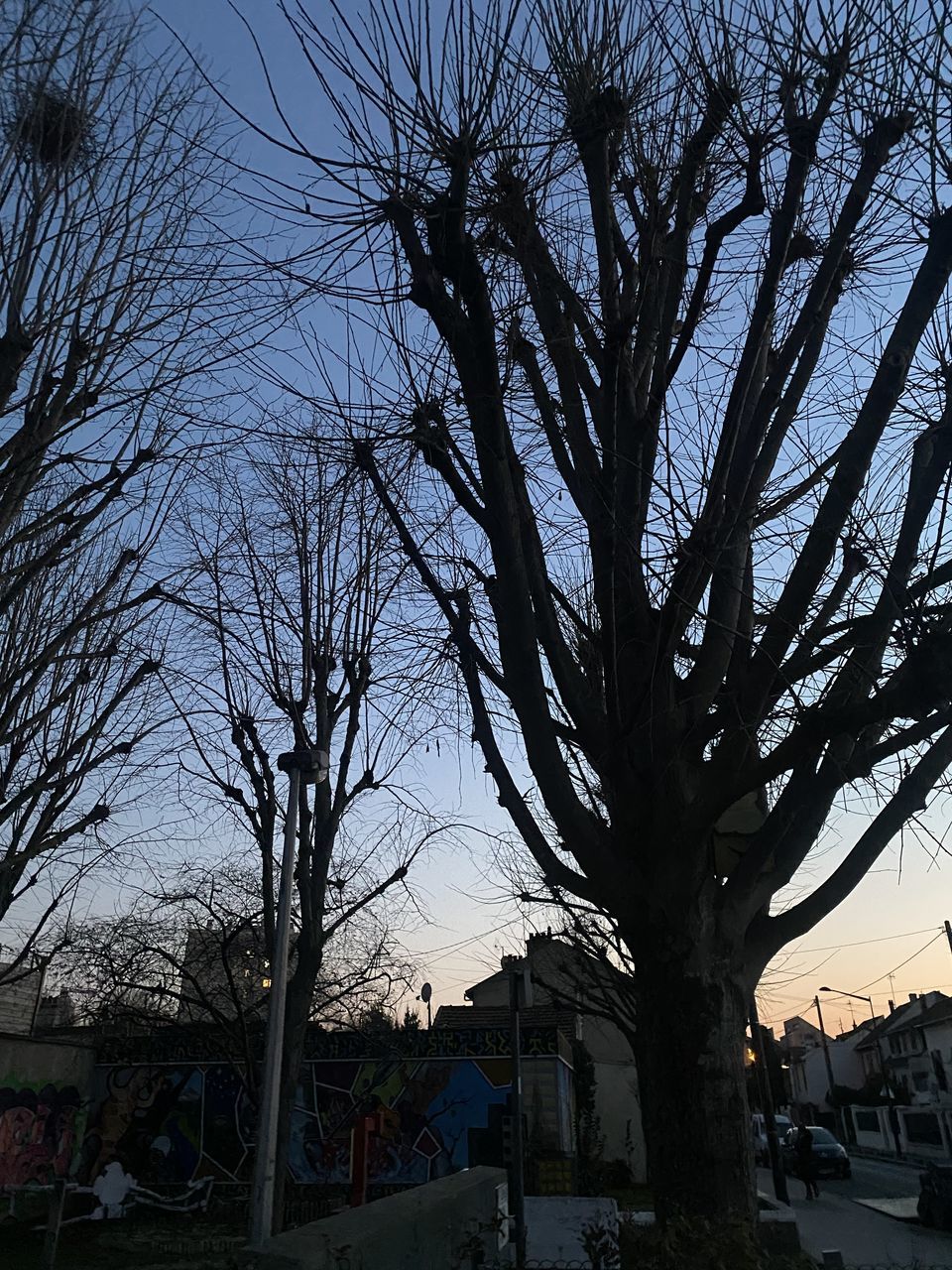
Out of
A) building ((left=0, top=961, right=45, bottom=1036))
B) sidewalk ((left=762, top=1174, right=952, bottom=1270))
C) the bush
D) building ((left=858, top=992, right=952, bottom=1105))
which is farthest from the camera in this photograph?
building ((left=858, top=992, right=952, bottom=1105))

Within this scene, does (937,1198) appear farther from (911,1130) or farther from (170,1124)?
(911,1130)

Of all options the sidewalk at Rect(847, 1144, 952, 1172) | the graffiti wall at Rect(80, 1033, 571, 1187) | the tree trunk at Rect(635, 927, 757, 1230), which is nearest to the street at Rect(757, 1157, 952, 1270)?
the tree trunk at Rect(635, 927, 757, 1230)

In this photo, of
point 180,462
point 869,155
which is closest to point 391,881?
point 180,462

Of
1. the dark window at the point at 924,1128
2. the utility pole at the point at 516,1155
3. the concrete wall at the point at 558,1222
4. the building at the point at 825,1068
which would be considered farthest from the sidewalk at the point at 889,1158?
the utility pole at the point at 516,1155

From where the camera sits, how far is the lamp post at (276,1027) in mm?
5934

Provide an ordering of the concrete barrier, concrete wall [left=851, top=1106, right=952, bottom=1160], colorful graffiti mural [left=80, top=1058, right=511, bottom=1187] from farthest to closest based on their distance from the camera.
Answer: concrete wall [left=851, top=1106, right=952, bottom=1160]
colorful graffiti mural [left=80, top=1058, right=511, bottom=1187]
the concrete barrier

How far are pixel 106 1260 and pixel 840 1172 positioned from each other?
23.7 meters

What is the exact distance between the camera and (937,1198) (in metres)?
15.7

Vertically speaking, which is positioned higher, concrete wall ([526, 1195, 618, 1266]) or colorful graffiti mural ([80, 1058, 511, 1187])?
colorful graffiti mural ([80, 1058, 511, 1187])

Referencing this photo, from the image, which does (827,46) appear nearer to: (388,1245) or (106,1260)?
(388,1245)

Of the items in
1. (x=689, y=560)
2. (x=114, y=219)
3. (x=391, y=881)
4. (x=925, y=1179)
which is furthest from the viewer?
(x=925, y=1179)

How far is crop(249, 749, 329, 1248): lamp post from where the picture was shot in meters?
5.93

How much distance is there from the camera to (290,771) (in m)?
7.11

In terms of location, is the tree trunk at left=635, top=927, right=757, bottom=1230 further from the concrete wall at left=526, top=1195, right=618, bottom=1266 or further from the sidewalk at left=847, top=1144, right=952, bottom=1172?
the sidewalk at left=847, top=1144, right=952, bottom=1172
